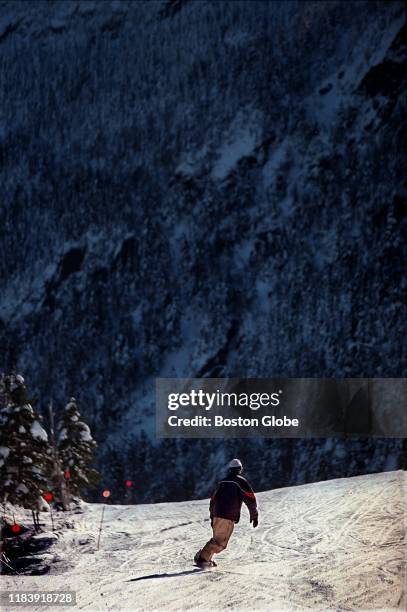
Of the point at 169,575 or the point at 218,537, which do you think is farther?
the point at 218,537

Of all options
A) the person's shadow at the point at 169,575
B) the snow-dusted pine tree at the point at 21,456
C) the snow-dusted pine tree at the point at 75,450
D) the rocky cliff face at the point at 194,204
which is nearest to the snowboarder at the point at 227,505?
the person's shadow at the point at 169,575

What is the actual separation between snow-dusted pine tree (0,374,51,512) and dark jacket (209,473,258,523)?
8.34 ft

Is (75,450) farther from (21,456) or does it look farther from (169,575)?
(169,575)

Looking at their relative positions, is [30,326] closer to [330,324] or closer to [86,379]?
[86,379]

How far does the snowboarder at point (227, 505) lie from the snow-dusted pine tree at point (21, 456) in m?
2.36

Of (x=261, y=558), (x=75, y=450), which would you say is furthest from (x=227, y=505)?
(x=75, y=450)

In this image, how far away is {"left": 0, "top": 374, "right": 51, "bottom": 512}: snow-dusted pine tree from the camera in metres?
8.88

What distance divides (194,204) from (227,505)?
32.3m

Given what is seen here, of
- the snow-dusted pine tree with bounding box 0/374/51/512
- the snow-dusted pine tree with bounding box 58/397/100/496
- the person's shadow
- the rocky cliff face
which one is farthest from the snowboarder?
the rocky cliff face

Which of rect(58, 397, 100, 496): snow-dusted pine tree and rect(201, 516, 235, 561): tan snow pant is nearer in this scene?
rect(201, 516, 235, 561): tan snow pant

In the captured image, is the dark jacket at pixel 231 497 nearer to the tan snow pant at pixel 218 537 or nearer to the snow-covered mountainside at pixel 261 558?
the tan snow pant at pixel 218 537

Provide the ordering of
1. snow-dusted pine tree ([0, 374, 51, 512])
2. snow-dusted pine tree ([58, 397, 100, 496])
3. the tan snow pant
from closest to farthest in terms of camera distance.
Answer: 1. the tan snow pant
2. snow-dusted pine tree ([0, 374, 51, 512])
3. snow-dusted pine tree ([58, 397, 100, 496])

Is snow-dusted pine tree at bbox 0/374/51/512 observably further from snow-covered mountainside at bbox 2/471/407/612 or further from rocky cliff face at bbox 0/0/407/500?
rocky cliff face at bbox 0/0/407/500

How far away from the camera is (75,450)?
1238 centimetres
